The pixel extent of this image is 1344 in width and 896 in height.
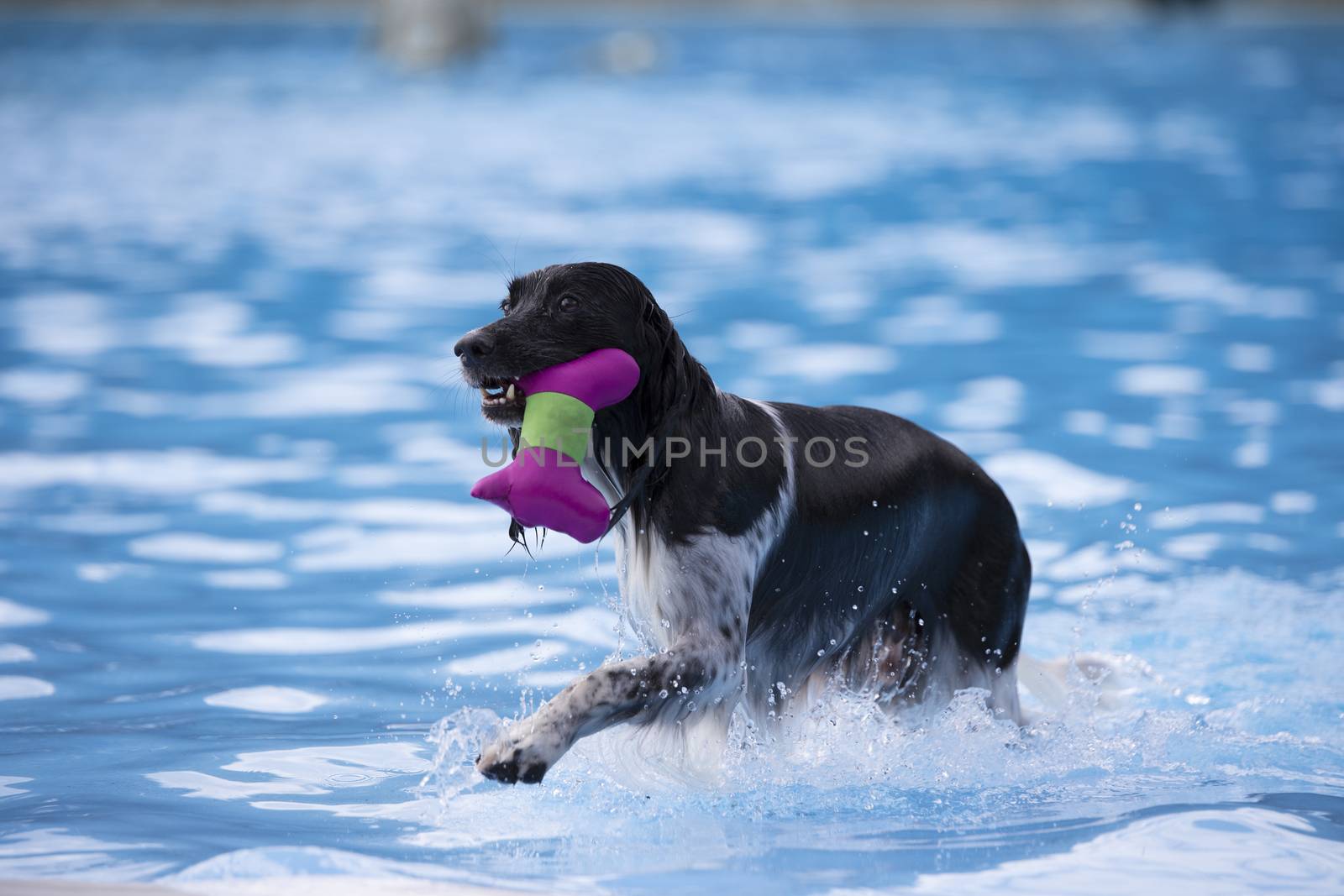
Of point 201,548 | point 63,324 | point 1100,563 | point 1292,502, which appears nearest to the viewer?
point 1100,563

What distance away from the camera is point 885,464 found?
3.84 m

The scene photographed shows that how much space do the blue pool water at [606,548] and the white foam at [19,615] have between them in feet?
0.07

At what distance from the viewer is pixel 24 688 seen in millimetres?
4555

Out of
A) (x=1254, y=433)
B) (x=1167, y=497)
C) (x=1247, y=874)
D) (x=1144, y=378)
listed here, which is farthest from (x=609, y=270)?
(x=1144, y=378)

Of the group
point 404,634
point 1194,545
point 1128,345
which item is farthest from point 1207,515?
point 404,634

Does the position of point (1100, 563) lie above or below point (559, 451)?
above

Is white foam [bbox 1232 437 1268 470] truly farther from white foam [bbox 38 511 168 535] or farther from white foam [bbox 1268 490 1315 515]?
white foam [bbox 38 511 168 535]

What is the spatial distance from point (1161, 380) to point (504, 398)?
5534 mm

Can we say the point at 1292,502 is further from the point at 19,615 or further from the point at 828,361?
the point at 19,615

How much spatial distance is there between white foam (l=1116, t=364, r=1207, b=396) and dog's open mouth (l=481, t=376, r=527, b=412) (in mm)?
5205

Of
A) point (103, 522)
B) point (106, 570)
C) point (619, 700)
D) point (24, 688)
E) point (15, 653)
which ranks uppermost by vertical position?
point (103, 522)

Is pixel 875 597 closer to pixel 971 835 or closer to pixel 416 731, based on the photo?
pixel 971 835

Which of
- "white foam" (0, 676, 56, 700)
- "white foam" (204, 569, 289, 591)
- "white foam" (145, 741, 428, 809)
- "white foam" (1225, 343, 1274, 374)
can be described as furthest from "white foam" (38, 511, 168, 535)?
"white foam" (1225, 343, 1274, 374)

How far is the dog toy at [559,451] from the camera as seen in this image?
10.7 feet
